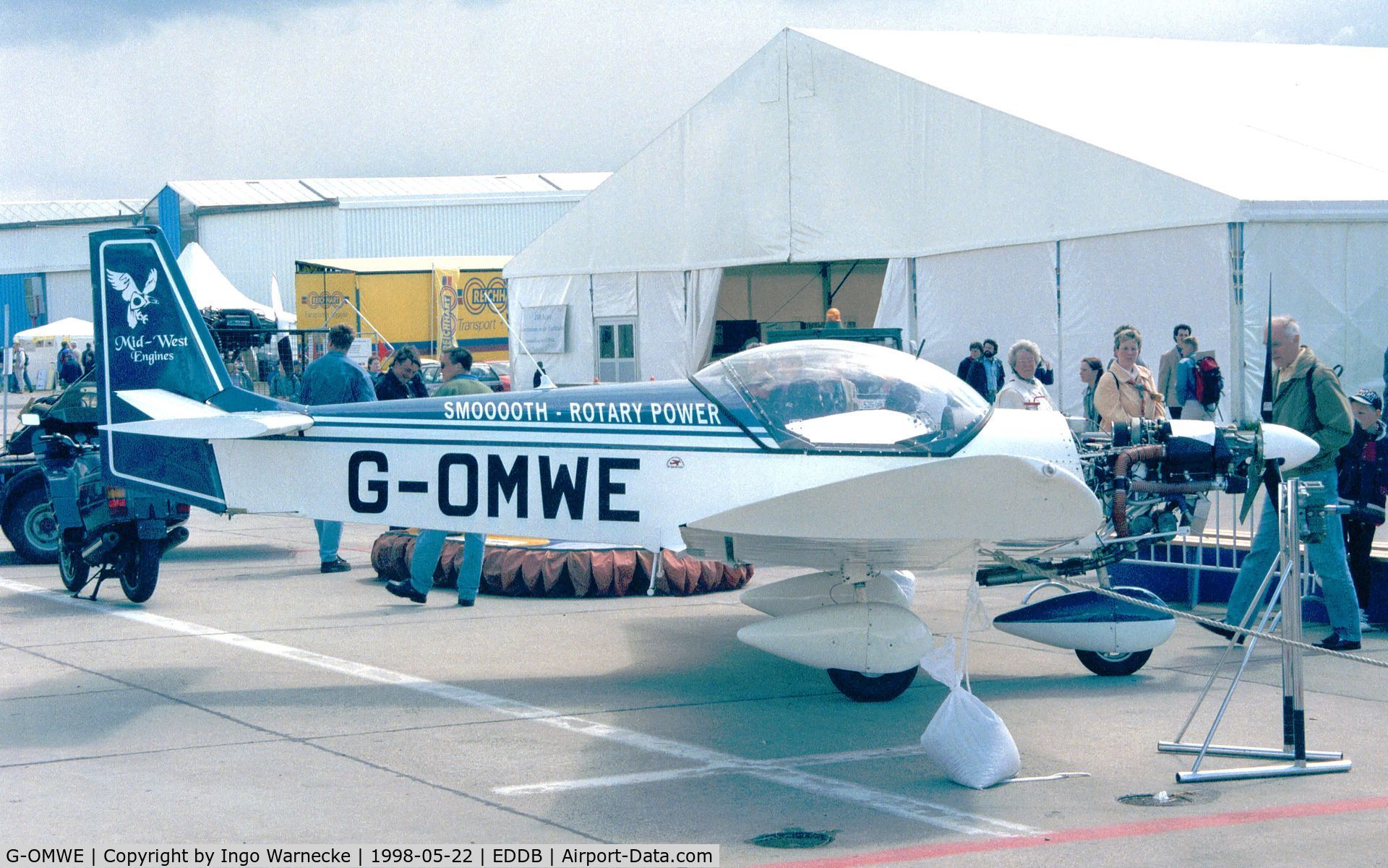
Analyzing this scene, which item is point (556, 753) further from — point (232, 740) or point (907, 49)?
point (907, 49)

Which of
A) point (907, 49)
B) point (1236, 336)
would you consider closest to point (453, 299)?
point (907, 49)

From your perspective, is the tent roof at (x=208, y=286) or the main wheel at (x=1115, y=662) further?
the tent roof at (x=208, y=286)

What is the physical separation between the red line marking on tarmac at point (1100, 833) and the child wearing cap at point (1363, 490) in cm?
402

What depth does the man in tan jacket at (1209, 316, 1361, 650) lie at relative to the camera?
8.15 meters

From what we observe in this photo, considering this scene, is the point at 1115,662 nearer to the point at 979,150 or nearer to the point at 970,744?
the point at 970,744

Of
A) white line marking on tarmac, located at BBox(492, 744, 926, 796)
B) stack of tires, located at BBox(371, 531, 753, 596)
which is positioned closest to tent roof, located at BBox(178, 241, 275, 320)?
stack of tires, located at BBox(371, 531, 753, 596)

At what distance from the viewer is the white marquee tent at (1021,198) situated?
52.6 feet

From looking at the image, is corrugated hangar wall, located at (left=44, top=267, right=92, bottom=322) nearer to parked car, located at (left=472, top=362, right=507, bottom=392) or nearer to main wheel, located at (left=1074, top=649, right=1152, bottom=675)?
parked car, located at (left=472, top=362, right=507, bottom=392)

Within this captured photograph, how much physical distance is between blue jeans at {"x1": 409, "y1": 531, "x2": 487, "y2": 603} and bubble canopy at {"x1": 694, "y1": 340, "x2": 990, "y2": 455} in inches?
124

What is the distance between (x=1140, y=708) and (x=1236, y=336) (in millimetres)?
9843

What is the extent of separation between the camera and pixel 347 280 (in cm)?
3397

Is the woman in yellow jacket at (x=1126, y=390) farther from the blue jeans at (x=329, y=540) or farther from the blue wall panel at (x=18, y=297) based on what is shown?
the blue wall panel at (x=18, y=297)

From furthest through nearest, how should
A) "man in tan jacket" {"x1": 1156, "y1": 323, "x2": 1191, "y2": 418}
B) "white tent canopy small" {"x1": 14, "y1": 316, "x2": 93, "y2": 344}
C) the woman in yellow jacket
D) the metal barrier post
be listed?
1. "white tent canopy small" {"x1": 14, "y1": 316, "x2": 93, "y2": 344}
2. "man in tan jacket" {"x1": 1156, "y1": 323, "x2": 1191, "y2": 418}
3. the woman in yellow jacket
4. the metal barrier post

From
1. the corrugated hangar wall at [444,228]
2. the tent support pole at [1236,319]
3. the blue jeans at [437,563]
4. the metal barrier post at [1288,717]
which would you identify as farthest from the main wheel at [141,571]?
the corrugated hangar wall at [444,228]
